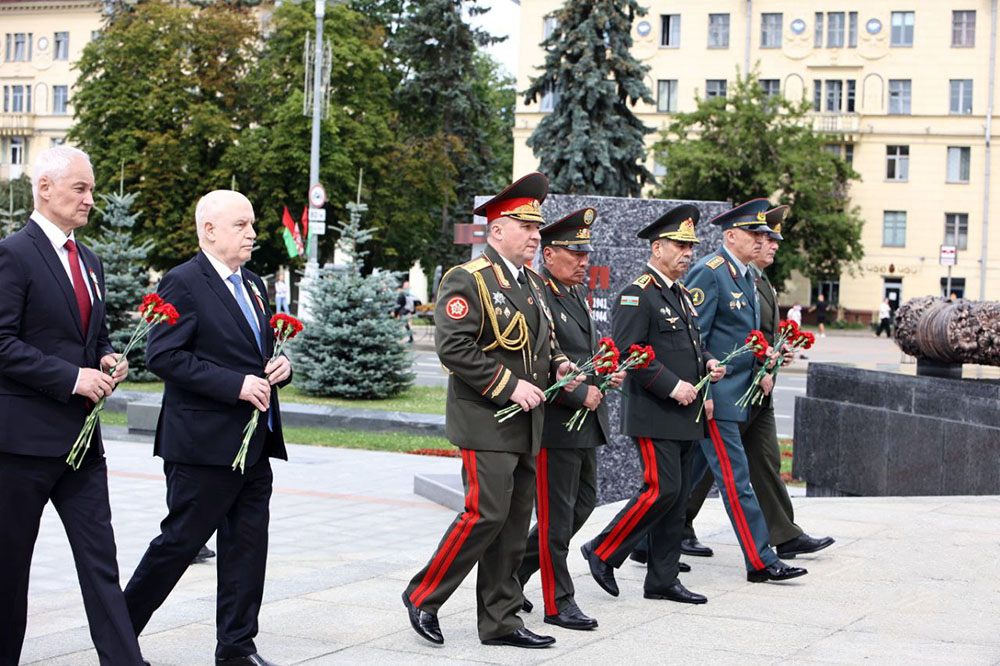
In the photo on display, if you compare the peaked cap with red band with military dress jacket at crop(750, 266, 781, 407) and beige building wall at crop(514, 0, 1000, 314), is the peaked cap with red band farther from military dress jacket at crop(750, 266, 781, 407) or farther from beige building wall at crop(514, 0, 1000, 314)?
beige building wall at crop(514, 0, 1000, 314)

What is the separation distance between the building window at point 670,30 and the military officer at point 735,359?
189ft

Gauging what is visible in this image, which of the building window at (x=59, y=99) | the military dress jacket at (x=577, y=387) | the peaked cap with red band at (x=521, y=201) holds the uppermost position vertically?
the building window at (x=59, y=99)

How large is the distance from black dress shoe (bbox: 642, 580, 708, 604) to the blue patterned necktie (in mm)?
2405

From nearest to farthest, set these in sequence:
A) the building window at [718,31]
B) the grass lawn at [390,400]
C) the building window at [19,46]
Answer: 1. the grass lawn at [390,400]
2. the building window at [718,31]
3. the building window at [19,46]

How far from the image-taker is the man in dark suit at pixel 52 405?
4.72 meters

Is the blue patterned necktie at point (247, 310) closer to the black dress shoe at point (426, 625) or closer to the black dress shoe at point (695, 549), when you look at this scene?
the black dress shoe at point (426, 625)

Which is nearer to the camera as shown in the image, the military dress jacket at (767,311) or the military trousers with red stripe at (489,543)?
the military trousers with red stripe at (489,543)

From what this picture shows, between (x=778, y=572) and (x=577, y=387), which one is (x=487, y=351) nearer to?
(x=577, y=387)

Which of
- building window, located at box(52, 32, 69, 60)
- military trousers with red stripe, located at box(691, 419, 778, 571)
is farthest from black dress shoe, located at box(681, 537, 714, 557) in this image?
building window, located at box(52, 32, 69, 60)

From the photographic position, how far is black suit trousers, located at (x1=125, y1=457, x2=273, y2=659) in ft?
17.0

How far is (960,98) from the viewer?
2377 inches

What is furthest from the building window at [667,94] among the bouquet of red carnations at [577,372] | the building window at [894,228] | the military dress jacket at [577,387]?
the bouquet of red carnations at [577,372]

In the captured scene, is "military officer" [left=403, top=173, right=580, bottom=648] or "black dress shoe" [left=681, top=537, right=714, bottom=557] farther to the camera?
"black dress shoe" [left=681, top=537, right=714, bottom=557]

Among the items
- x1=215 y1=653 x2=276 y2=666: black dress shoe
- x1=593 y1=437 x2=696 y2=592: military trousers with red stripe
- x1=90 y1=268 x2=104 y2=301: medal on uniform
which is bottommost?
x1=215 y1=653 x2=276 y2=666: black dress shoe
